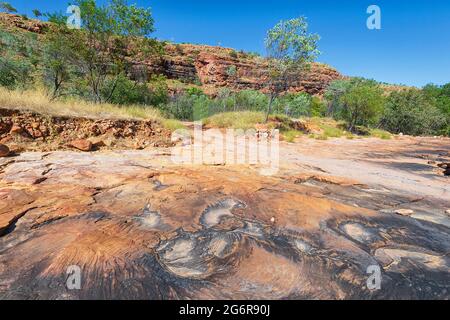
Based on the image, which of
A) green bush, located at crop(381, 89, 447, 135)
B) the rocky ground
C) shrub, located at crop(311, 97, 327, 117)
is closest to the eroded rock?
the rocky ground

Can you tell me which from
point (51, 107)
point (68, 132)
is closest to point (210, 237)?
point (68, 132)

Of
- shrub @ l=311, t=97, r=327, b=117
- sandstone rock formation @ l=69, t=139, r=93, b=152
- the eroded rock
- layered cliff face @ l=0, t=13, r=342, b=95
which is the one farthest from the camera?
layered cliff face @ l=0, t=13, r=342, b=95

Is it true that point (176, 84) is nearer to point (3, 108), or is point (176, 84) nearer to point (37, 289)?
point (3, 108)

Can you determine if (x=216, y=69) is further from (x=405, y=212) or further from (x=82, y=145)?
(x=405, y=212)

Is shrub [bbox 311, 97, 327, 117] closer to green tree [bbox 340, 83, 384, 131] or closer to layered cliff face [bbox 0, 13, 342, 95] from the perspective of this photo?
green tree [bbox 340, 83, 384, 131]

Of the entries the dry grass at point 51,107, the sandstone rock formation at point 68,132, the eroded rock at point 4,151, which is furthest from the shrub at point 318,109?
the eroded rock at point 4,151

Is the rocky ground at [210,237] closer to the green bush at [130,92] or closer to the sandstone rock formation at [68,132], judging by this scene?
the sandstone rock formation at [68,132]

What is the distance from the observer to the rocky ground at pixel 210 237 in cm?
159

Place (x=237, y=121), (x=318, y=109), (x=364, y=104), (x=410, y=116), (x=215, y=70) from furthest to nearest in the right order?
1. (x=215, y=70)
2. (x=318, y=109)
3. (x=410, y=116)
4. (x=364, y=104)
5. (x=237, y=121)

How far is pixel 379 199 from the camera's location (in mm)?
3410

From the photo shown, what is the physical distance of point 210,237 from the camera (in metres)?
2.15

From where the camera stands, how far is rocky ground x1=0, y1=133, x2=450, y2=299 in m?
1.59

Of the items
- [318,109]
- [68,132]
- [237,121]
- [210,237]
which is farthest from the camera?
[318,109]
